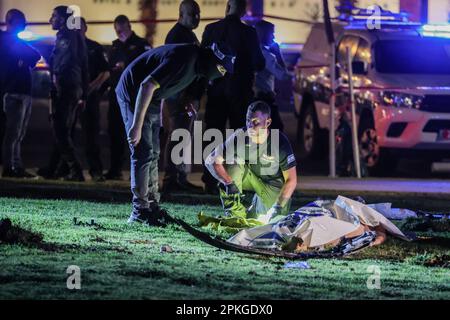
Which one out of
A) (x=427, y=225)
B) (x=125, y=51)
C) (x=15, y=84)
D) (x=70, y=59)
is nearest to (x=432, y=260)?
(x=427, y=225)

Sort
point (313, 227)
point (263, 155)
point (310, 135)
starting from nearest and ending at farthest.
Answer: point (313, 227) < point (263, 155) < point (310, 135)

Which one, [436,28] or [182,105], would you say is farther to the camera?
[436,28]

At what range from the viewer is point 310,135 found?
18.6 m

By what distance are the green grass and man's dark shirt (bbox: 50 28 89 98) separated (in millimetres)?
3526

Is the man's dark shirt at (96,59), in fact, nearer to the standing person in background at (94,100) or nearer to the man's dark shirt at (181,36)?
the standing person in background at (94,100)

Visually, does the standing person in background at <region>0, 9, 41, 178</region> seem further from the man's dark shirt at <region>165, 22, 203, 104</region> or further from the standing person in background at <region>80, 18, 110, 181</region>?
the man's dark shirt at <region>165, 22, 203, 104</region>

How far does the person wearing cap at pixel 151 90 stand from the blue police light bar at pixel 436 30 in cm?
686

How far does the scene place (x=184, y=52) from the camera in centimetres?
1064

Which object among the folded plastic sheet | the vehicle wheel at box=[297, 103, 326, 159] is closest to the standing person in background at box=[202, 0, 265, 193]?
the folded plastic sheet

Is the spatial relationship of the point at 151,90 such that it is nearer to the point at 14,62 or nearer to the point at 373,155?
the point at 14,62

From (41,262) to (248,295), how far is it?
1.68 m

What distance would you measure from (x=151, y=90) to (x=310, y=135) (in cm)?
830

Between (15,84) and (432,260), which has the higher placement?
(15,84)

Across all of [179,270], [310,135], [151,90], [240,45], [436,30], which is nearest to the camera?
[179,270]
